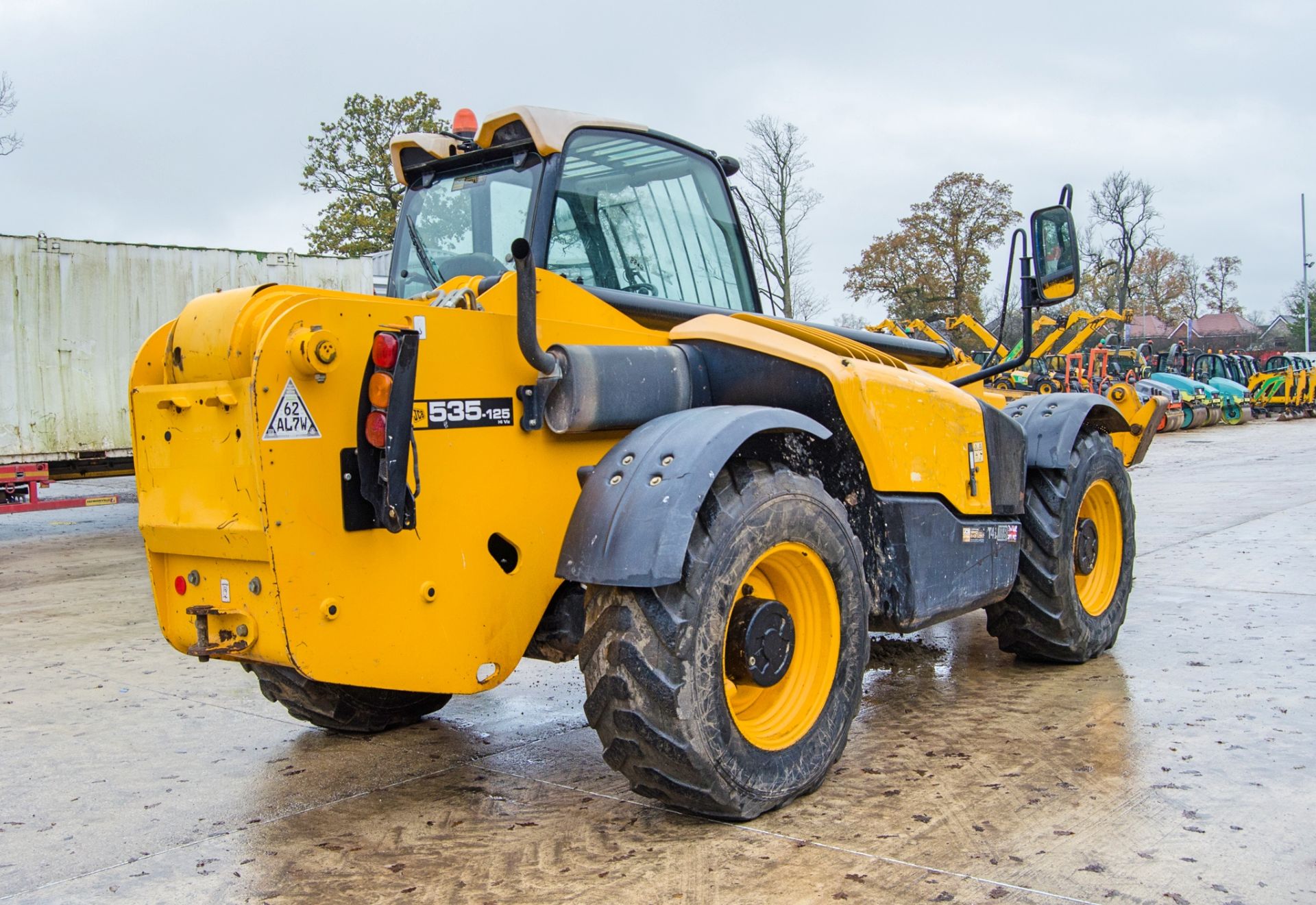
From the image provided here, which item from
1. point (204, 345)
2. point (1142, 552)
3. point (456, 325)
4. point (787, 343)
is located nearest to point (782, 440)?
point (787, 343)

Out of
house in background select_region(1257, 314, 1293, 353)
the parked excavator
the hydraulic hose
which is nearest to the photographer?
the hydraulic hose

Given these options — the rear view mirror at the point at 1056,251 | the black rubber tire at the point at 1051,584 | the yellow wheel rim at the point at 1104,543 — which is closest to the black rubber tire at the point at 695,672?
the rear view mirror at the point at 1056,251

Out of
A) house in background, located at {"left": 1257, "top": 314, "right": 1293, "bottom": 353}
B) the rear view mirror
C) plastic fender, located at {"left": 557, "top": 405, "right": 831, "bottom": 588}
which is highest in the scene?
house in background, located at {"left": 1257, "top": 314, "right": 1293, "bottom": 353}

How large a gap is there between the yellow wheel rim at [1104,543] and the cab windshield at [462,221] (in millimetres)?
3301

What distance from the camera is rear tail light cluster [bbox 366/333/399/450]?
10.3ft

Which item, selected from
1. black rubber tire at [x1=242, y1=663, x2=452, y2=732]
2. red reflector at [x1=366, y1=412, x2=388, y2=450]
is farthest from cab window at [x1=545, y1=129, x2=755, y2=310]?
Answer: black rubber tire at [x1=242, y1=663, x2=452, y2=732]

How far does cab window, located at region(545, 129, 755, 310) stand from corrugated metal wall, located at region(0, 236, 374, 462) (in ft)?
31.6

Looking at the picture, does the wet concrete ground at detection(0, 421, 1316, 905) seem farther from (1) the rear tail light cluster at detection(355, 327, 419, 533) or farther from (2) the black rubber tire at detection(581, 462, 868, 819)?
(1) the rear tail light cluster at detection(355, 327, 419, 533)

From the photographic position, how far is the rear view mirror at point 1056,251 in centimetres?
473

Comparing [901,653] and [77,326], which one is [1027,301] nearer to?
[901,653]

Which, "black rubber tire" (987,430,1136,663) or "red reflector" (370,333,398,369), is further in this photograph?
"black rubber tire" (987,430,1136,663)

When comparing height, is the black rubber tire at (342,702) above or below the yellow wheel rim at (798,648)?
below

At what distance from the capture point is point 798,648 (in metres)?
3.89

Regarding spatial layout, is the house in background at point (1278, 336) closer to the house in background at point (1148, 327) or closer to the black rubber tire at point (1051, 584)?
the house in background at point (1148, 327)
